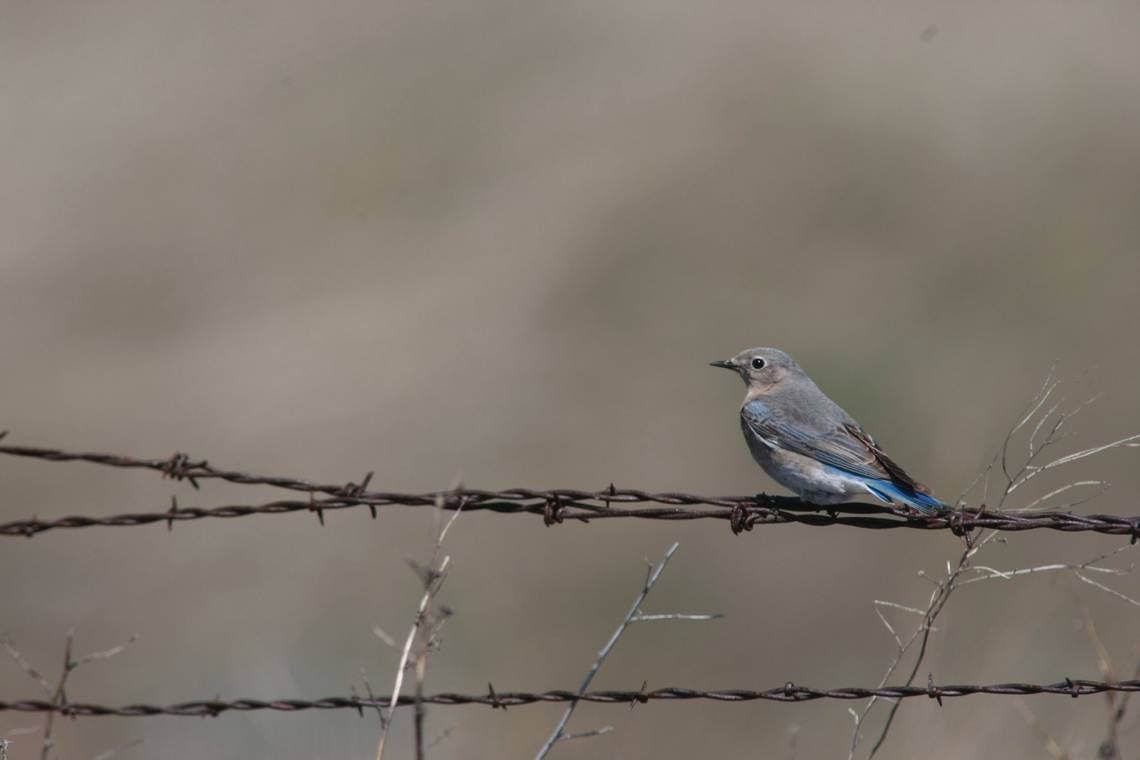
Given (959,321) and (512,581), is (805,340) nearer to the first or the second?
(959,321)

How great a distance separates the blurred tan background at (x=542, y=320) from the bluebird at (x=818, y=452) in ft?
4.24

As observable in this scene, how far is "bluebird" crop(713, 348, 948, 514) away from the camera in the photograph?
21.8 feet

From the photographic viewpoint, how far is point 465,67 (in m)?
23.0

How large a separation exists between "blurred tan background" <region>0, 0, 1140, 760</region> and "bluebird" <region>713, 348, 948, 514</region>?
50.9 inches

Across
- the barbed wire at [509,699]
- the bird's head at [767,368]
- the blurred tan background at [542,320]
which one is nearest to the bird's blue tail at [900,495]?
the blurred tan background at [542,320]

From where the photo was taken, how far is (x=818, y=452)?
274 inches

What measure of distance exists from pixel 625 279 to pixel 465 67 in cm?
677

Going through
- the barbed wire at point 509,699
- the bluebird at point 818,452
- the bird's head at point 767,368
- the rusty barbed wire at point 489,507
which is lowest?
the barbed wire at point 509,699

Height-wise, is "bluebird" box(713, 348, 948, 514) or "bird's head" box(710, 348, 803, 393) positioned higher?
"bird's head" box(710, 348, 803, 393)

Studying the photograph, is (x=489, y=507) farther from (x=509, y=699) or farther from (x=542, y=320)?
(x=542, y=320)

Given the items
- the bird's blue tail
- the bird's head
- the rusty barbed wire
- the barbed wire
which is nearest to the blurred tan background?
the bird's blue tail

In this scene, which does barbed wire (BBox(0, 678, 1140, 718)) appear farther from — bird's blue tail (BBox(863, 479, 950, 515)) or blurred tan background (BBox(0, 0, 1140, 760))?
blurred tan background (BBox(0, 0, 1140, 760))

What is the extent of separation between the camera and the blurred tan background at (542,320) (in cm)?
1080

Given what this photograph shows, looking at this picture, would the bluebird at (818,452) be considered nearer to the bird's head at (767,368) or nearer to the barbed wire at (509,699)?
the bird's head at (767,368)
